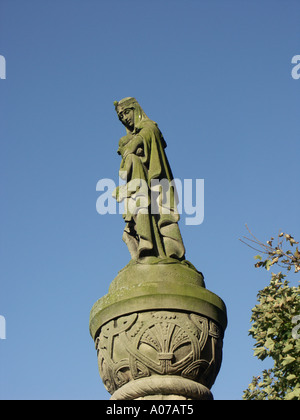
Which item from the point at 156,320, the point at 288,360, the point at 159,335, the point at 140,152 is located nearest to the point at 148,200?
the point at 140,152

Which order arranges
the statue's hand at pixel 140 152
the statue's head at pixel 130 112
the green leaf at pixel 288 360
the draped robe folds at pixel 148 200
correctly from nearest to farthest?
the draped robe folds at pixel 148 200
the statue's hand at pixel 140 152
the statue's head at pixel 130 112
the green leaf at pixel 288 360

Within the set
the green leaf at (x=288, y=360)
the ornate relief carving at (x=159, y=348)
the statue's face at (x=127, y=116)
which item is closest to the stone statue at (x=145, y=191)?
the statue's face at (x=127, y=116)

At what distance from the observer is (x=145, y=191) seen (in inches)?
273

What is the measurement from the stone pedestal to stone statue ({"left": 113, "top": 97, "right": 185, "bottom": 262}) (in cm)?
39

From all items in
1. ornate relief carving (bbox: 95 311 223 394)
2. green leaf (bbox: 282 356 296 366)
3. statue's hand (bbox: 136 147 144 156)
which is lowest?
ornate relief carving (bbox: 95 311 223 394)

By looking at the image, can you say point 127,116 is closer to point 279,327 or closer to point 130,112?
point 130,112

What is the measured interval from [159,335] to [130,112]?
3133mm

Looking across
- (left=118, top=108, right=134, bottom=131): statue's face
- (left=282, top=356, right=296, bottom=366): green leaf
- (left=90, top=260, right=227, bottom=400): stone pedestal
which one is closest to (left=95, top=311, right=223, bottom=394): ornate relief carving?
(left=90, top=260, right=227, bottom=400): stone pedestal

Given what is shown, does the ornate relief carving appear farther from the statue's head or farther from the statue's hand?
the statue's head

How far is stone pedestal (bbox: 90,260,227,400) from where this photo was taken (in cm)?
576

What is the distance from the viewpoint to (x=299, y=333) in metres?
7.82

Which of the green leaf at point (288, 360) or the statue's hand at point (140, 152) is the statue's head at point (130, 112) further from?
the green leaf at point (288, 360)

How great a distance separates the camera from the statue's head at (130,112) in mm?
7695
